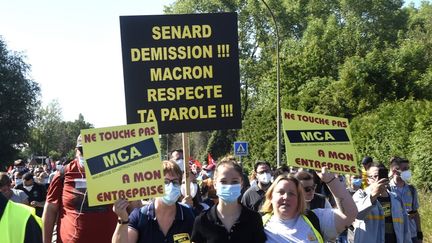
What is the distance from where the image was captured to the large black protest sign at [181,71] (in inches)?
266

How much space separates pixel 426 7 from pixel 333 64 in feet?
72.4

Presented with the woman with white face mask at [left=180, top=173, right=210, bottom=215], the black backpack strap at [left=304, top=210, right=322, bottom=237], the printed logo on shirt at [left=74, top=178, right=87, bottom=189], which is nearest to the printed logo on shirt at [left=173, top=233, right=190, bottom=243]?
the black backpack strap at [left=304, top=210, right=322, bottom=237]

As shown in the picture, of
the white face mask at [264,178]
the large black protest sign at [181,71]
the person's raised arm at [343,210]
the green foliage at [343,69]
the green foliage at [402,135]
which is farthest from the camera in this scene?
the green foliage at [343,69]

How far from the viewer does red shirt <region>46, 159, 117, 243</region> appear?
538 centimetres

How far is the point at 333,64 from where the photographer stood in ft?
125

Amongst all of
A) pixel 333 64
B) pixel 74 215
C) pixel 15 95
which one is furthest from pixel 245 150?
pixel 15 95

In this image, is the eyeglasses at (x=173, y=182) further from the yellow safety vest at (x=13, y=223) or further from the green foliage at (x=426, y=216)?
the green foliage at (x=426, y=216)

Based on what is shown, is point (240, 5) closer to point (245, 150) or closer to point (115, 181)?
point (245, 150)

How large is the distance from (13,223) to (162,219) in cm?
252

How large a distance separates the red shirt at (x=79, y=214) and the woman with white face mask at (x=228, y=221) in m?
1.33

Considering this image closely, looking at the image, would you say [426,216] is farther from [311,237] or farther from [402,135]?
[311,237]

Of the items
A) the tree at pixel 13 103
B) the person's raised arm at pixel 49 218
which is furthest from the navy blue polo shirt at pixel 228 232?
the tree at pixel 13 103

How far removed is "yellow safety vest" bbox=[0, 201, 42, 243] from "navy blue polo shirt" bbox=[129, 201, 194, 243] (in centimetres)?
233

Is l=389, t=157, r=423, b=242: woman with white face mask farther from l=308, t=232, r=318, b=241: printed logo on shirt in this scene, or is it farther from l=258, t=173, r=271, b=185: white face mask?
l=308, t=232, r=318, b=241: printed logo on shirt
